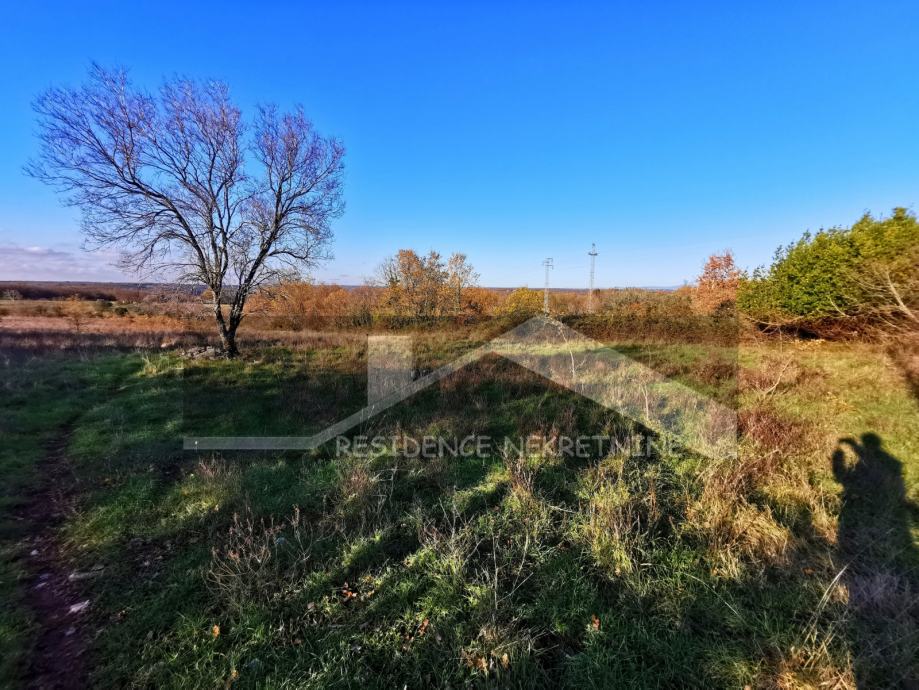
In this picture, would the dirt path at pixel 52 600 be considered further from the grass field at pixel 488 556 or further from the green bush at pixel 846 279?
the green bush at pixel 846 279

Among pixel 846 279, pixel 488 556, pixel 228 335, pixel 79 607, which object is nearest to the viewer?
pixel 79 607

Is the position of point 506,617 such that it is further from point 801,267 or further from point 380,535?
point 801,267

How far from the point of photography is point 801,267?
33.6 feet

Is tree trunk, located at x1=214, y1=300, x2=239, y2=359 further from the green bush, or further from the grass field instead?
the green bush

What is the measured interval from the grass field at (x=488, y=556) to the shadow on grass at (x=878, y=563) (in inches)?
0.8

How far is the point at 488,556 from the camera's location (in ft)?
10.3

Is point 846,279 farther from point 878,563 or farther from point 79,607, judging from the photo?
point 79,607

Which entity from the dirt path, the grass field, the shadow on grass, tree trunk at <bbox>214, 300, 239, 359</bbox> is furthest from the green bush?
tree trunk at <bbox>214, 300, 239, 359</bbox>

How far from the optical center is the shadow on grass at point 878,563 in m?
2.23

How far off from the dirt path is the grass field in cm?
6

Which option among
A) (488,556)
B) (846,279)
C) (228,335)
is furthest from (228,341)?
(846,279)

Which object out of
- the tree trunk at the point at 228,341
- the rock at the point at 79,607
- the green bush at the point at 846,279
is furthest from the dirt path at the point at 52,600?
the green bush at the point at 846,279

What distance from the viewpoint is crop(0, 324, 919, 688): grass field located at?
2297mm

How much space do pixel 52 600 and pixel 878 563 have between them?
6638 millimetres
